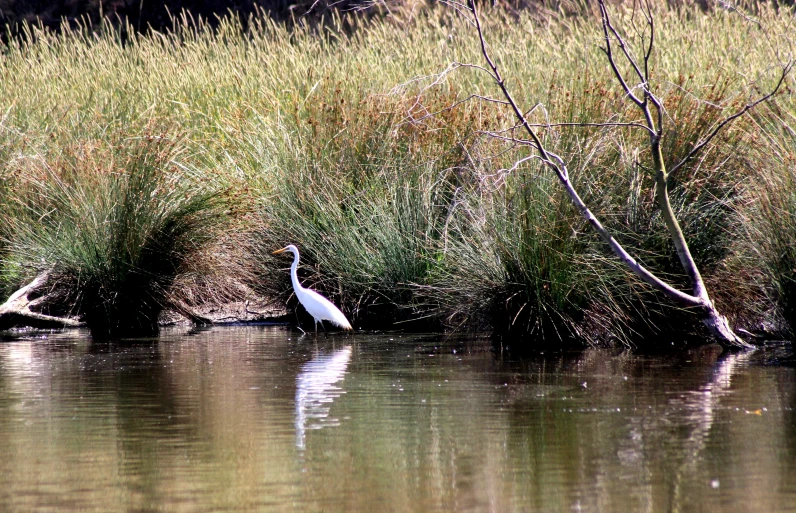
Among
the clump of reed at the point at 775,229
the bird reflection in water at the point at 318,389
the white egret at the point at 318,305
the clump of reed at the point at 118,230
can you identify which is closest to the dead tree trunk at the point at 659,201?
the clump of reed at the point at 775,229

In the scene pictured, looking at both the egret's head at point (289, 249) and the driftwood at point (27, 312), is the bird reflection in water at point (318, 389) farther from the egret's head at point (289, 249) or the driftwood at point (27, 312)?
the driftwood at point (27, 312)

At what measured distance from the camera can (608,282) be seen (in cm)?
700

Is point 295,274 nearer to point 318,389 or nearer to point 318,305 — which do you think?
point 318,305

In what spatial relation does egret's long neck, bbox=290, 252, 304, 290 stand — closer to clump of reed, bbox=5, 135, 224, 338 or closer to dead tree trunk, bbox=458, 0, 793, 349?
clump of reed, bbox=5, 135, 224, 338

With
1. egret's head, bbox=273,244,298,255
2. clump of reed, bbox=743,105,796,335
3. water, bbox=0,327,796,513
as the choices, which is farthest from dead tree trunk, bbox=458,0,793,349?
egret's head, bbox=273,244,298,255

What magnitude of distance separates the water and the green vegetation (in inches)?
24.0

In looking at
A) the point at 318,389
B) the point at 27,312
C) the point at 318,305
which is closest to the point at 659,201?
the point at 318,389

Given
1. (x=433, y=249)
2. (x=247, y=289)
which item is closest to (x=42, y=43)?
(x=247, y=289)

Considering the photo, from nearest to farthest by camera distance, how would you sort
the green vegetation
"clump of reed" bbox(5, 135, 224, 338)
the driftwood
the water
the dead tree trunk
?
the water, the dead tree trunk, the green vegetation, "clump of reed" bbox(5, 135, 224, 338), the driftwood

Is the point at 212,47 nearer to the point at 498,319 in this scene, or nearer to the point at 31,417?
the point at 498,319

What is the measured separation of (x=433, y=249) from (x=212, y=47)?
6758 mm

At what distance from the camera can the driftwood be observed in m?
8.57

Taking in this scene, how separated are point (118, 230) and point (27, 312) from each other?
1.12 metres

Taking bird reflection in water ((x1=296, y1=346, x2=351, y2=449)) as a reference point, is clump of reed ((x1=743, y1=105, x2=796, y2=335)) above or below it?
above
